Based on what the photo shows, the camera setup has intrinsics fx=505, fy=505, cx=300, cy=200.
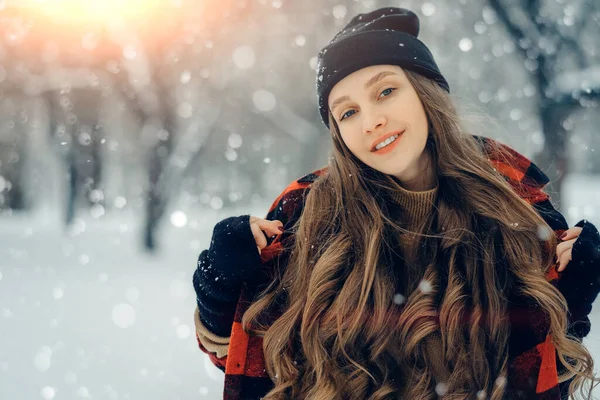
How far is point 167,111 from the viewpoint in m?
9.75

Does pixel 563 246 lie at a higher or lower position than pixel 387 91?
lower

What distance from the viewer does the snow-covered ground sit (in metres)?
3.91

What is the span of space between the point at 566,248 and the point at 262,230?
46.2 inches

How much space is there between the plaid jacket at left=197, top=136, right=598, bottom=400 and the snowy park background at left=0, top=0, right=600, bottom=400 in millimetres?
364

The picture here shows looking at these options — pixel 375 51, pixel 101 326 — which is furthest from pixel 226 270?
pixel 101 326

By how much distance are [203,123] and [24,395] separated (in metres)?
7.42

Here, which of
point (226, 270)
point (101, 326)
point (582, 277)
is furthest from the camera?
point (101, 326)

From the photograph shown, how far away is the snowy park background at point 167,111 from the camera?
180 inches

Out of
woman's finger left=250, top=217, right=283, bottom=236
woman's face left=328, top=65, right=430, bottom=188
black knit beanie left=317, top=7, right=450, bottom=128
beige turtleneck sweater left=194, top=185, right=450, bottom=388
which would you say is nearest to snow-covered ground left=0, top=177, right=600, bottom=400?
beige turtleneck sweater left=194, top=185, right=450, bottom=388

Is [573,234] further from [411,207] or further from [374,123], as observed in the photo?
[374,123]

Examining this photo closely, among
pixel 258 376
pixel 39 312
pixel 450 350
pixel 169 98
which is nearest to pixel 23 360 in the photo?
pixel 39 312

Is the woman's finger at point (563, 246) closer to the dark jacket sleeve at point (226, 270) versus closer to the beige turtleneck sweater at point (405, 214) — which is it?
the beige turtleneck sweater at point (405, 214)

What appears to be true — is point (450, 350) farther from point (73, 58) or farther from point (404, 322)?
point (73, 58)

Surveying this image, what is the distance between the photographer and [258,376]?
6.76 ft
